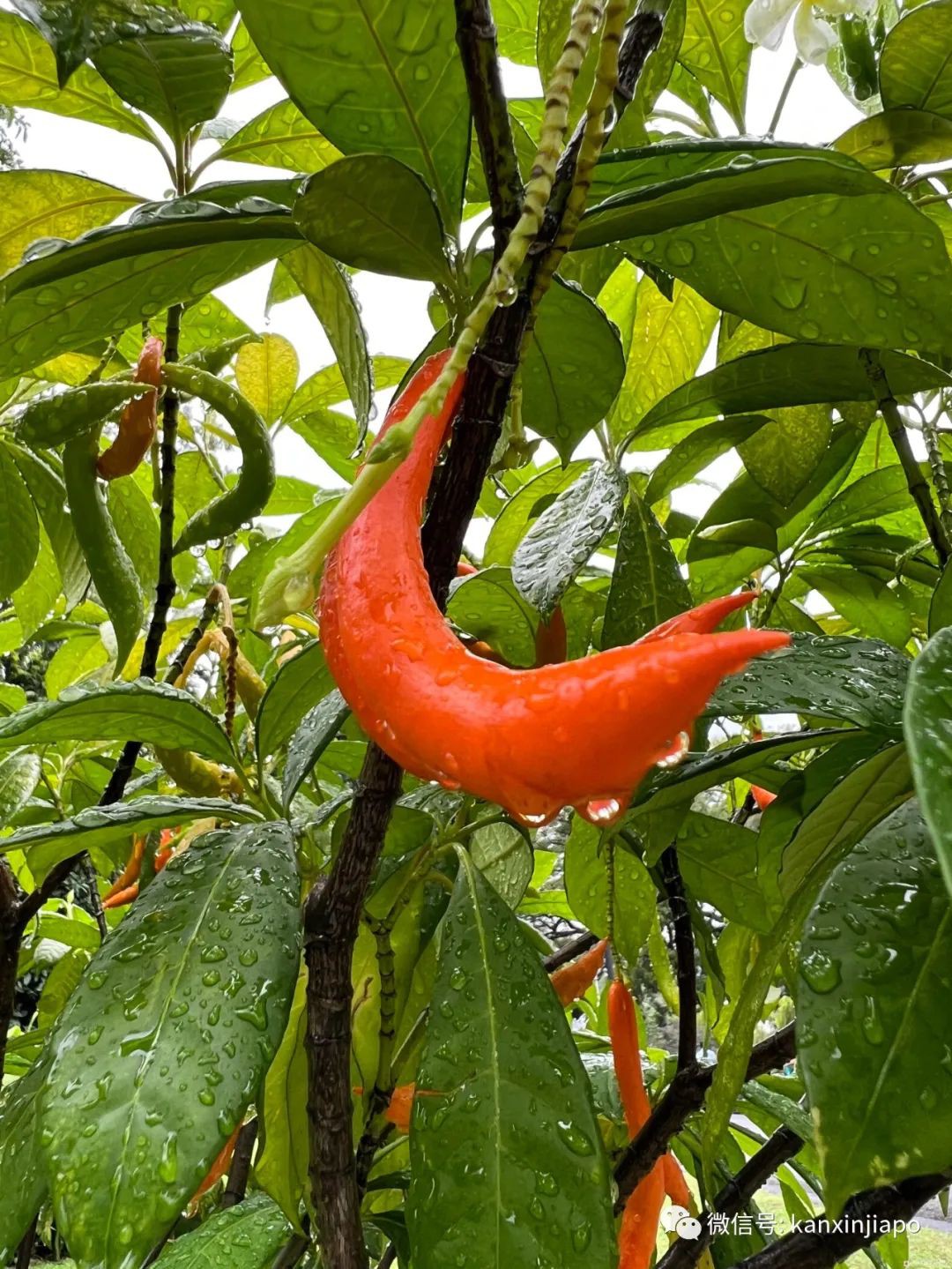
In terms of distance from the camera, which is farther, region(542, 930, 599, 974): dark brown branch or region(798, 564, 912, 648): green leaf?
region(542, 930, 599, 974): dark brown branch

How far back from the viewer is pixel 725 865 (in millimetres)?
635

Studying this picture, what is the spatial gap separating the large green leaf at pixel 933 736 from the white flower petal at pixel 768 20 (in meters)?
0.43

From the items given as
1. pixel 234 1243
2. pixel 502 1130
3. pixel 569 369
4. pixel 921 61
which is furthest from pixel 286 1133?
pixel 921 61

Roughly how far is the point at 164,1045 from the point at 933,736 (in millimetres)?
265

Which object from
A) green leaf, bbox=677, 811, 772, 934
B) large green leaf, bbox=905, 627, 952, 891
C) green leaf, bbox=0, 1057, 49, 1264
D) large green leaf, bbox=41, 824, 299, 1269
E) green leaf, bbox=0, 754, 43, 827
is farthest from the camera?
green leaf, bbox=0, 754, 43, 827

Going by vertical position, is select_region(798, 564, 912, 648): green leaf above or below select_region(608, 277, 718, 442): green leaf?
below

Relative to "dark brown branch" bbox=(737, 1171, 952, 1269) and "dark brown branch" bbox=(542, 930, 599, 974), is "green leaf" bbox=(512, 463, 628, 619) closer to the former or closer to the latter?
"dark brown branch" bbox=(737, 1171, 952, 1269)

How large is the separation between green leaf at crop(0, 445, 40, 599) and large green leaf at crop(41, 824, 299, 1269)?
18.1 inches

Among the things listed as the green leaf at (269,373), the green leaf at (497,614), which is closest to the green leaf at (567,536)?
the green leaf at (497,614)

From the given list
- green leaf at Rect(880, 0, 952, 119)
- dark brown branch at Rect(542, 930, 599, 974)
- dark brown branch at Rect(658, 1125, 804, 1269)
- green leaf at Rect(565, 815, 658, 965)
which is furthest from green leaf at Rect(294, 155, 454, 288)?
dark brown branch at Rect(542, 930, 599, 974)

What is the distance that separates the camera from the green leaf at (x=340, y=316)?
1.55 ft

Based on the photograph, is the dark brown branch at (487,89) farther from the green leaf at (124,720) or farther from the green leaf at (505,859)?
the green leaf at (505,859)

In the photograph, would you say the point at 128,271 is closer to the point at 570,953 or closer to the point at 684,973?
the point at 684,973

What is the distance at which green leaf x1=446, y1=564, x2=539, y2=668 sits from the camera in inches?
19.8
